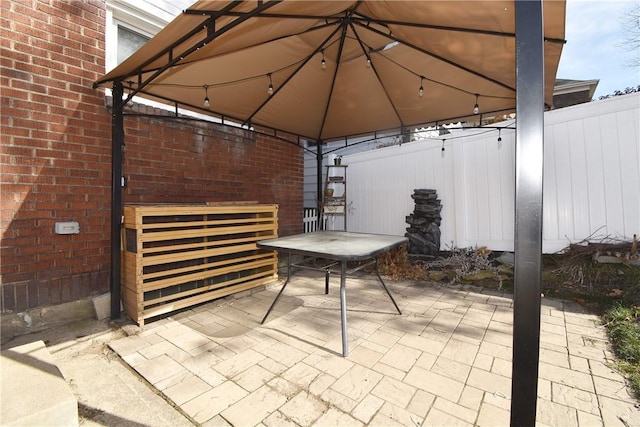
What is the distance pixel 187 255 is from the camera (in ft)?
10.7

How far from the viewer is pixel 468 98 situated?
384 centimetres

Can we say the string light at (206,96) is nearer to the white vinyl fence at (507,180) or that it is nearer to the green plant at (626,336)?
the white vinyl fence at (507,180)

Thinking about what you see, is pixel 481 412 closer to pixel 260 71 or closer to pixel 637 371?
pixel 637 371

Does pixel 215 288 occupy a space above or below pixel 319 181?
below

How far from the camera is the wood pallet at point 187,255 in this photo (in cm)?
295

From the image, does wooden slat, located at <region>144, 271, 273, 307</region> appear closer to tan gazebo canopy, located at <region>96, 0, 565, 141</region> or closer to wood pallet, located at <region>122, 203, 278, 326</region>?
wood pallet, located at <region>122, 203, 278, 326</region>

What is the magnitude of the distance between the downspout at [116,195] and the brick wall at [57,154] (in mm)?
215

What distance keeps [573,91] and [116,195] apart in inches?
413

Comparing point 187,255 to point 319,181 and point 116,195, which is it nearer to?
point 116,195

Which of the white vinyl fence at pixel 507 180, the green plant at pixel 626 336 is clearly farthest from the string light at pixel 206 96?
the green plant at pixel 626 336

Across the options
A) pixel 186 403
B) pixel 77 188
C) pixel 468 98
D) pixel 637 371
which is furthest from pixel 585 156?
pixel 77 188

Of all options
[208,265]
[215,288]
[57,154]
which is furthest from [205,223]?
[57,154]

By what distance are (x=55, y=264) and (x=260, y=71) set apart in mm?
2905

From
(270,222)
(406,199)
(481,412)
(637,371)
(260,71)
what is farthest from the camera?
(406,199)
